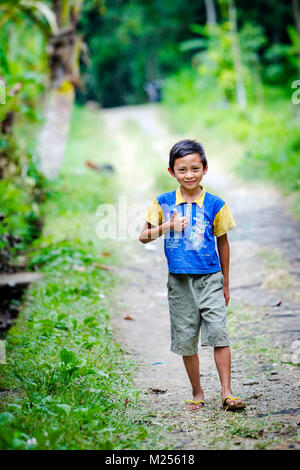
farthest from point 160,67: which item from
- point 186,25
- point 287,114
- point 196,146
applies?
point 196,146

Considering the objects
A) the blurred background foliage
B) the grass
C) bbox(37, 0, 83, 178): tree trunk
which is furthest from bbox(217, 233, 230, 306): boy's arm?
bbox(37, 0, 83, 178): tree trunk

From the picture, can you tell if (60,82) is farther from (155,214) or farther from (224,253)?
(224,253)

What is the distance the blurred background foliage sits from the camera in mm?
7691

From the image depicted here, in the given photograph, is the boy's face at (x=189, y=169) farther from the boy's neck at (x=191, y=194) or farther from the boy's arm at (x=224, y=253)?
the boy's arm at (x=224, y=253)

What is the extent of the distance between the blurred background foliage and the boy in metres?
2.76

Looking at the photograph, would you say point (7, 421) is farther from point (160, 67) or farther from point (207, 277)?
point (160, 67)

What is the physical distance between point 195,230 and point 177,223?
0.60ft

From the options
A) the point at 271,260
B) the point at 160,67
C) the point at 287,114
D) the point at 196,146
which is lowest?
the point at 271,260

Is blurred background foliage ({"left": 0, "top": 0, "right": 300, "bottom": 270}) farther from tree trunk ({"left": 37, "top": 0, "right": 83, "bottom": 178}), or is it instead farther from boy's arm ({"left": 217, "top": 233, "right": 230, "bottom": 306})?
boy's arm ({"left": 217, "top": 233, "right": 230, "bottom": 306})

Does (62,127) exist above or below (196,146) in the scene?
above

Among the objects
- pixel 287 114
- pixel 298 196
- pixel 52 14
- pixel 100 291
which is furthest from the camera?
pixel 287 114

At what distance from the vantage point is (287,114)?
16281mm

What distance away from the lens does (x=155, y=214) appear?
319cm
